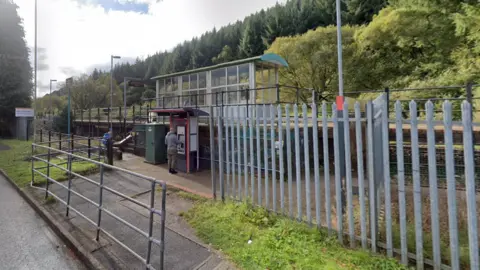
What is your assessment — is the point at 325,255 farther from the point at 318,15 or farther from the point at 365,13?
the point at 318,15

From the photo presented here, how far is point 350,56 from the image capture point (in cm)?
2022

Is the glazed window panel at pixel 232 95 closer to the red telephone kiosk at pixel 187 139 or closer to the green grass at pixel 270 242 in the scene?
the red telephone kiosk at pixel 187 139

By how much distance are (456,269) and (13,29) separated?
37297 millimetres

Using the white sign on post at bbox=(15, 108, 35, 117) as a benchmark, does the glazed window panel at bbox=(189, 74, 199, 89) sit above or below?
above

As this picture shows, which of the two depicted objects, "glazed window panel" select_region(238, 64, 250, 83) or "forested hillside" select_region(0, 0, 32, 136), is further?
"forested hillside" select_region(0, 0, 32, 136)

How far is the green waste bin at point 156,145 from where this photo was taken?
436 inches

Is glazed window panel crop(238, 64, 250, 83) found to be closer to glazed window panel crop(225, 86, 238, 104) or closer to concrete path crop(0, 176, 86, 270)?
glazed window panel crop(225, 86, 238, 104)

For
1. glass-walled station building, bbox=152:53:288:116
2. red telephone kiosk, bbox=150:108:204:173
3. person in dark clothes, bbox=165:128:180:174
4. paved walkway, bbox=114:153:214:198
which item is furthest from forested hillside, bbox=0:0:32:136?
person in dark clothes, bbox=165:128:180:174

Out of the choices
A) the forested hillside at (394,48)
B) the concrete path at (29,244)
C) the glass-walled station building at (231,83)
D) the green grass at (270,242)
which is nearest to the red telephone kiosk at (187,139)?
the glass-walled station building at (231,83)

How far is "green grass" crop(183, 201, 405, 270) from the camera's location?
3146mm

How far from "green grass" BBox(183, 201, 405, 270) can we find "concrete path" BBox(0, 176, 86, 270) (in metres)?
1.89

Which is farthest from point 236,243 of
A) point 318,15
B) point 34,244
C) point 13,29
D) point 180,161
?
point 318,15

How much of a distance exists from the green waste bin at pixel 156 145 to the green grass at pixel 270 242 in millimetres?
6584

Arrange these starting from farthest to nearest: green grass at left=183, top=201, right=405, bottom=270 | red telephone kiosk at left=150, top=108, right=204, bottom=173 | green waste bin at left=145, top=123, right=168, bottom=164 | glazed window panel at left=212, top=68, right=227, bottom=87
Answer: glazed window panel at left=212, top=68, right=227, bottom=87
green waste bin at left=145, top=123, right=168, bottom=164
red telephone kiosk at left=150, top=108, right=204, bottom=173
green grass at left=183, top=201, right=405, bottom=270
